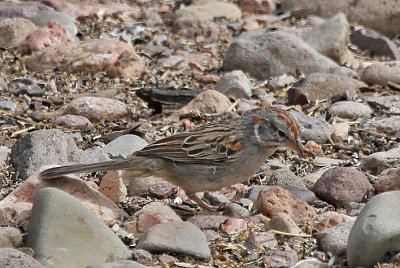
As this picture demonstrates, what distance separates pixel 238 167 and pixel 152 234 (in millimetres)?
1115

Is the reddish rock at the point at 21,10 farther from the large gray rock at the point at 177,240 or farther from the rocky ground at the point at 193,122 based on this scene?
the large gray rock at the point at 177,240

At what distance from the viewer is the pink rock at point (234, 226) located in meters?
5.24

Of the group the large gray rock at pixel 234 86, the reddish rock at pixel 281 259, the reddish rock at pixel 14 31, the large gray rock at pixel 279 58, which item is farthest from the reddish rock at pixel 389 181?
the reddish rock at pixel 14 31

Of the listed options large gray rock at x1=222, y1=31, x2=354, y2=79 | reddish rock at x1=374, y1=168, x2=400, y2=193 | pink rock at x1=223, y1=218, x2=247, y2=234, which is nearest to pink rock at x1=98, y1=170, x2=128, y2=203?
pink rock at x1=223, y1=218, x2=247, y2=234

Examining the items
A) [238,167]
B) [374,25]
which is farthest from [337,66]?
[238,167]

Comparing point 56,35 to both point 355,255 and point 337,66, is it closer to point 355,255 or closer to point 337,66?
point 337,66

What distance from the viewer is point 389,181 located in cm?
602

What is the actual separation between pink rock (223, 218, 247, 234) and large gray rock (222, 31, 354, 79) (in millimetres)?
3616

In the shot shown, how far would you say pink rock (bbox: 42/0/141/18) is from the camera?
10.3 m

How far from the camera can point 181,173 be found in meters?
5.73

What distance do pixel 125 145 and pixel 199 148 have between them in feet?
3.44

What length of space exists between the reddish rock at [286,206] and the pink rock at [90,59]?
10.7ft

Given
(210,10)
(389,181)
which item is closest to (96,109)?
(389,181)

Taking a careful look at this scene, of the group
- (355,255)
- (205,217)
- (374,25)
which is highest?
(355,255)
